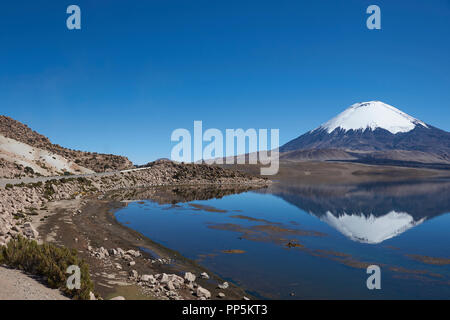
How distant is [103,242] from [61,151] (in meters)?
75.1

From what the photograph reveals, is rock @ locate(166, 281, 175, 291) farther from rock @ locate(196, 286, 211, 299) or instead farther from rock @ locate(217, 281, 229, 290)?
rock @ locate(217, 281, 229, 290)

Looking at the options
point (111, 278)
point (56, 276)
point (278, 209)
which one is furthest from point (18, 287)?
point (278, 209)

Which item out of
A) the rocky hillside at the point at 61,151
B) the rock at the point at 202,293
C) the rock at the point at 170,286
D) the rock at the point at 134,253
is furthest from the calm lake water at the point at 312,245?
the rocky hillside at the point at 61,151

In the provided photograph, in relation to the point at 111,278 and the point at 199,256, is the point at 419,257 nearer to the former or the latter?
the point at 199,256

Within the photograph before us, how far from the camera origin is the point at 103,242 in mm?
20219

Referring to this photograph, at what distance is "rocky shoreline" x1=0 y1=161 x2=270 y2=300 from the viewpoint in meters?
12.9

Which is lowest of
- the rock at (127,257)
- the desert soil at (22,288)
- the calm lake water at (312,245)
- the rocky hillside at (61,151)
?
the calm lake water at (312,245)

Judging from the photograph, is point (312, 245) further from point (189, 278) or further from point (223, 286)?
point (189, 278)

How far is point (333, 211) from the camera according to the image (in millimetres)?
37750

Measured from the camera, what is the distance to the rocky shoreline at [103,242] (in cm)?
1290

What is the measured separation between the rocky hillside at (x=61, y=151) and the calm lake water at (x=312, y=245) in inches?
2008

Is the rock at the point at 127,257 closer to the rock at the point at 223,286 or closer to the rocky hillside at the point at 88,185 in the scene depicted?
the rock at the point at 223,286

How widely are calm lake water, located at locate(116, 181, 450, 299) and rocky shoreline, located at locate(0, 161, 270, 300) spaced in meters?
1.68
